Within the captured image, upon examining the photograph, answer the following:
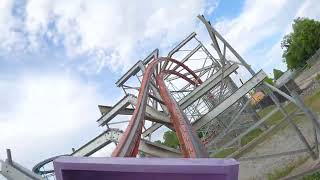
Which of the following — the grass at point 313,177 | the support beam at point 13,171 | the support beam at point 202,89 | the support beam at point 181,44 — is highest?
the support beam at point 181,44

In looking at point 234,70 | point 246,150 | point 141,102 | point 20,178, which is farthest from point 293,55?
point 20,178

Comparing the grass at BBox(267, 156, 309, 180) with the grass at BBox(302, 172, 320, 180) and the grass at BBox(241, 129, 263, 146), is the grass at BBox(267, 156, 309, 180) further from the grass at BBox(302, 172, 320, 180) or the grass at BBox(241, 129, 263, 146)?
the grass at BBox(241, 129, 263, 146)

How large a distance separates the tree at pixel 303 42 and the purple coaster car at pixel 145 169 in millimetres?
57144

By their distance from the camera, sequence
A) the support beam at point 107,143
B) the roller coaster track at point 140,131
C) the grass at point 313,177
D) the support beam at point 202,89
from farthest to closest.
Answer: the support beam at point 202,89 < the support beam at point 107,143 < the grass at point 313,177 < the roller coaster track at point 140,131

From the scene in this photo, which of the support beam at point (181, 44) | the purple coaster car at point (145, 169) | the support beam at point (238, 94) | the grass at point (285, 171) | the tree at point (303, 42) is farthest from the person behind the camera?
the tree at point (303, 42)

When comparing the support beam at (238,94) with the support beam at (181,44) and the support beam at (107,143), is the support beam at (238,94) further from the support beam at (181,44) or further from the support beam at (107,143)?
the support beam at (181,44)

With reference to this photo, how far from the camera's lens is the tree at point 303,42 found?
187 feet

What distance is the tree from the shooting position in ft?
187

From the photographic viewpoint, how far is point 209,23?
504 inches

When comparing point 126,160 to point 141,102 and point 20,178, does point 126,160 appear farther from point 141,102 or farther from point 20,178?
point 141,102

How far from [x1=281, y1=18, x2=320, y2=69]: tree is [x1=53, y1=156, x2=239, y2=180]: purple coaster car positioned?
187ft

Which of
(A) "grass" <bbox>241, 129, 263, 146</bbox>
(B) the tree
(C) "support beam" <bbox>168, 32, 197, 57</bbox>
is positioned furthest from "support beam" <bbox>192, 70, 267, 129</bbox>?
(B) the tree

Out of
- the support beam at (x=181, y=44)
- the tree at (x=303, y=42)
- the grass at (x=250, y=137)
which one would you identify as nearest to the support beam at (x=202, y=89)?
the support beam at (x=181, y=44)

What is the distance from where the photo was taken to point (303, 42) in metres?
57.4
